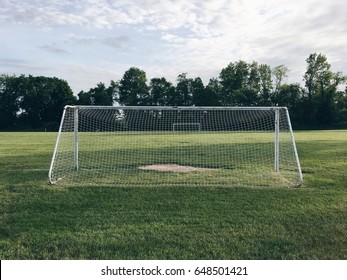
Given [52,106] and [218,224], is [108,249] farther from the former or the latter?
[52,106]

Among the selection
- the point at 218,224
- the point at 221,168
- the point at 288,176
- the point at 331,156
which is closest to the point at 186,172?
the point at 221,168

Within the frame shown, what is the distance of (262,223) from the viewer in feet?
17.9

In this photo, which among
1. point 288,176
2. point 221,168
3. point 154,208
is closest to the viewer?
point 154,208

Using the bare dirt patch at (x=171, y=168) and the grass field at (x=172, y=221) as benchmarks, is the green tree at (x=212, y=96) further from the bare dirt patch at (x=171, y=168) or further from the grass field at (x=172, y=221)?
the grass field at (x=172, y=221)

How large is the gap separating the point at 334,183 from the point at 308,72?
5984 centimetres

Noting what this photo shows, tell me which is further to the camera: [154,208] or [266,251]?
[154,208]

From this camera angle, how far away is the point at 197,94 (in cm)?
6341

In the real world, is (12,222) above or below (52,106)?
below

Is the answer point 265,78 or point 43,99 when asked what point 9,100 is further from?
point 265,78

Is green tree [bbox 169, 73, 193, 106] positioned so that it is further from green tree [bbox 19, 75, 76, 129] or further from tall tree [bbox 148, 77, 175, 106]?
green tree [bbox 19, 75, 76, 129]

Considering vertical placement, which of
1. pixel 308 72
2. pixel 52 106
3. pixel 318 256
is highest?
pixel 308 72

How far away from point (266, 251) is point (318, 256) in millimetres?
606

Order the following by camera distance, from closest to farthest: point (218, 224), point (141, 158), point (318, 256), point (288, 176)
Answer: point (318, 256) → point (218, 224) → point (288, 176) → point (141, 158)

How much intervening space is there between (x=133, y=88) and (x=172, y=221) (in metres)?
62.6
